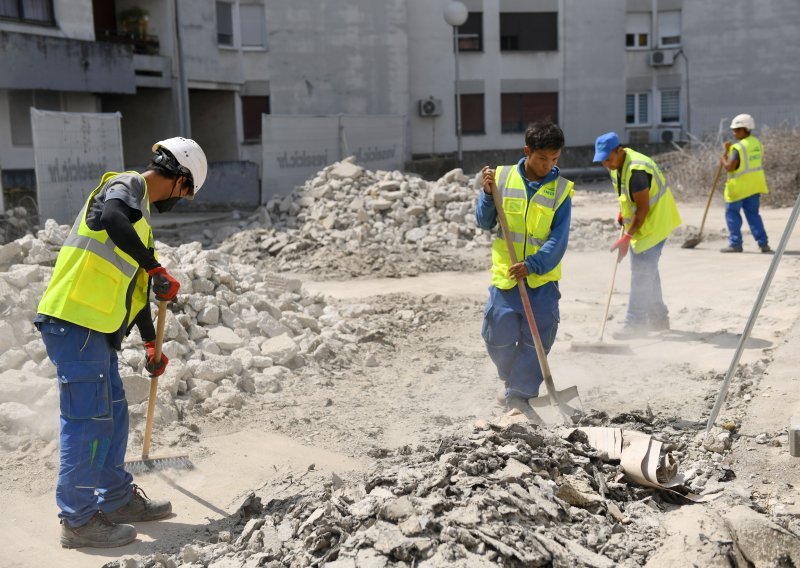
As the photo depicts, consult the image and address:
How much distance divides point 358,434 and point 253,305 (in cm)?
245

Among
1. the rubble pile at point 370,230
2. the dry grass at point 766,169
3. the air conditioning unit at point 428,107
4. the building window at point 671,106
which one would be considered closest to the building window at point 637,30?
the building window at point 671,106

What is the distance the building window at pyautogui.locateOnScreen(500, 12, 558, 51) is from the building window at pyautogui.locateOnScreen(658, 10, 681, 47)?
4.02m

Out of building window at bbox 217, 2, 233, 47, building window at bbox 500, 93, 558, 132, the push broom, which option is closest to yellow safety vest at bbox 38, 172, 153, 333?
the push broom

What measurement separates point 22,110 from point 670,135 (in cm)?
2132

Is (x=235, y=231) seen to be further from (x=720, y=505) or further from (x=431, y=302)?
(x=720, y=505)

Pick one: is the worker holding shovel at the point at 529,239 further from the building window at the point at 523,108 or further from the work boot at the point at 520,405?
the building window at the point at 523,108

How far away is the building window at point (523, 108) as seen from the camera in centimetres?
3269

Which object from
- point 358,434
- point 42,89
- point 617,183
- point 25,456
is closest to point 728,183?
point 617,183

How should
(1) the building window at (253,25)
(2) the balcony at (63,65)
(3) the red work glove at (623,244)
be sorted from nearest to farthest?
(3) the red work glove at (623,244) → (2) the balcony at (63,65) → (1) the building window at (253,25)

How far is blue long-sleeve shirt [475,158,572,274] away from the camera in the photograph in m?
5.66

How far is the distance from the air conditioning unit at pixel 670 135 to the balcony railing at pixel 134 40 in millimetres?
17470

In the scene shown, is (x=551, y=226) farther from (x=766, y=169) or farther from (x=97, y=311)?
(x=766, y=169)

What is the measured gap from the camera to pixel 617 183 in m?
8.58

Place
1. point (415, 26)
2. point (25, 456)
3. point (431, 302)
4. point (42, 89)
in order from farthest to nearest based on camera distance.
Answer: point (415, 26) → point (42, 89) → point (431, 302) → point (25, 456)
